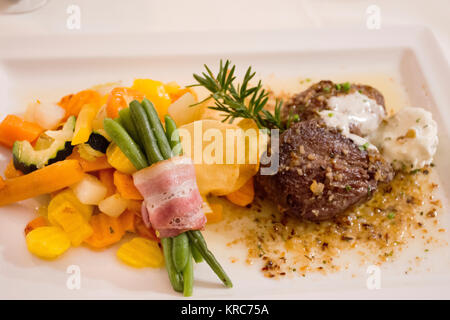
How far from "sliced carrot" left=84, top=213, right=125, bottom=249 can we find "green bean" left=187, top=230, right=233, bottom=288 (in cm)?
57

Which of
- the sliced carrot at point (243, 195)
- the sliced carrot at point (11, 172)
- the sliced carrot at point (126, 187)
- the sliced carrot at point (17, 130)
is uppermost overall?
the sliced carrot at point (17, 130)

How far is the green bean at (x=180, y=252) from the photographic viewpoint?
2.93 m

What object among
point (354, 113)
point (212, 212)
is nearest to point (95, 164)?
point (212, 212)

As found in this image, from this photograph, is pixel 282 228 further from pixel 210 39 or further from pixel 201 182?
pixel 210 39

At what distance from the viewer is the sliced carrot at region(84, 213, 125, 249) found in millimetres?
3229

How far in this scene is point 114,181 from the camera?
3.20m

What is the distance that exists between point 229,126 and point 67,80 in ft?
6.01

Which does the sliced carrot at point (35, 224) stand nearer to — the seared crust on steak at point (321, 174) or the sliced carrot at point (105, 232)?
the sliced carrot at point (105, 232)

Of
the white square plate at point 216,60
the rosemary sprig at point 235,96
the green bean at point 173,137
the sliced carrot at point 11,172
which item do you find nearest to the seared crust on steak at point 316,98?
the rosemary sprig at point 235,96

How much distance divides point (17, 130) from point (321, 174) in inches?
87.9

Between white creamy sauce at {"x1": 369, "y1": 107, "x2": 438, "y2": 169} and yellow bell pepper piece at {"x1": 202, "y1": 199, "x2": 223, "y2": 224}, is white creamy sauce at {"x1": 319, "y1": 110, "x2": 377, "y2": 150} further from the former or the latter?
yellow bell pepper piece at {"x1": 202, "y1": 199, "x2": 223, "y2": 224}

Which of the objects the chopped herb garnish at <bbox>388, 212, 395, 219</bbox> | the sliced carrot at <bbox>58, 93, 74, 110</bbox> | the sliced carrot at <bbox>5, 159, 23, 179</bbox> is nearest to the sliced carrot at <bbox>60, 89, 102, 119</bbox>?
the sliced carrot at <bbox>58, 93, 74, 110</bbox>

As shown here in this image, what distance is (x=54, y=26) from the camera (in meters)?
4.73

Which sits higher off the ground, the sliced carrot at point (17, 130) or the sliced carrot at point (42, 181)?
the sliced carrot at point (17, 130)
